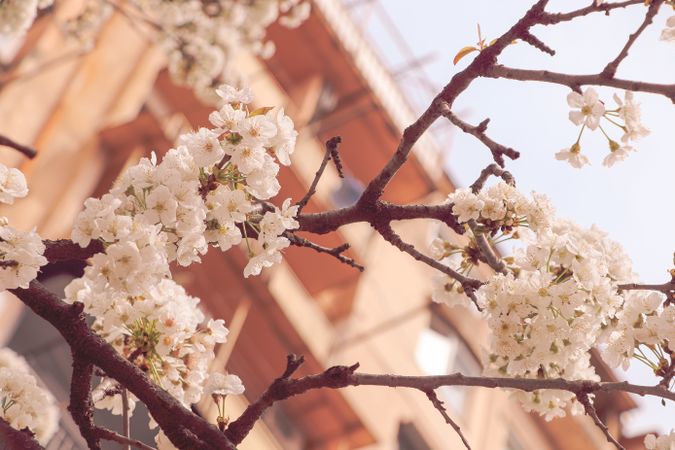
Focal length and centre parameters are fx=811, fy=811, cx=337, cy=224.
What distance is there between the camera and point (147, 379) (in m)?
3.46

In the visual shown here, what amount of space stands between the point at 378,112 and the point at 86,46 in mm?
5588

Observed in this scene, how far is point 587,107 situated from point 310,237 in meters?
A: 9.13

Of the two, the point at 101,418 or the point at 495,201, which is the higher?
the point at 495,201

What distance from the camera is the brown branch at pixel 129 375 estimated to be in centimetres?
331

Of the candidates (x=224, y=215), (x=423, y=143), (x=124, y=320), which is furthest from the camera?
(x=423, y=143)

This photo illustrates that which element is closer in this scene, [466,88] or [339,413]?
[466,88]

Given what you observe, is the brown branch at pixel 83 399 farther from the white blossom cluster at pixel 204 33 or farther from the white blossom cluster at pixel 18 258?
the white blossom cluster at pixel 204 33

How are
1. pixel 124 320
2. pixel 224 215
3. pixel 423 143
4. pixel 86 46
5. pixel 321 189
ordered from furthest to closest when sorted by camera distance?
pixel 423 143 < pixel 321 189 < pixel 86 46 < pixel 124 320 < pixel 224 215

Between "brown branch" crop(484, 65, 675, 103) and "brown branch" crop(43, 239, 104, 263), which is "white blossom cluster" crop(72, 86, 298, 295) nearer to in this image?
"brown branch" crop(43, 239, 104, 263)

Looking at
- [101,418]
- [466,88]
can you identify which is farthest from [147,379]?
[101,418]

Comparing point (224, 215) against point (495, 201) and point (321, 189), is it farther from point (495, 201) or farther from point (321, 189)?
point (321, 189)

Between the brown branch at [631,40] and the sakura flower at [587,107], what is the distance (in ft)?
0.39

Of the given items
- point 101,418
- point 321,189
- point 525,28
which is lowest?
point 101,418

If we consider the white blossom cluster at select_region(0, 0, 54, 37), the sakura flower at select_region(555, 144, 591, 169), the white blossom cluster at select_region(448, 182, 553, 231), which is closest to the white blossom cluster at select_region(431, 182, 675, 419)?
the white blossom cluster at select_region(448, 182, 553, 231)
